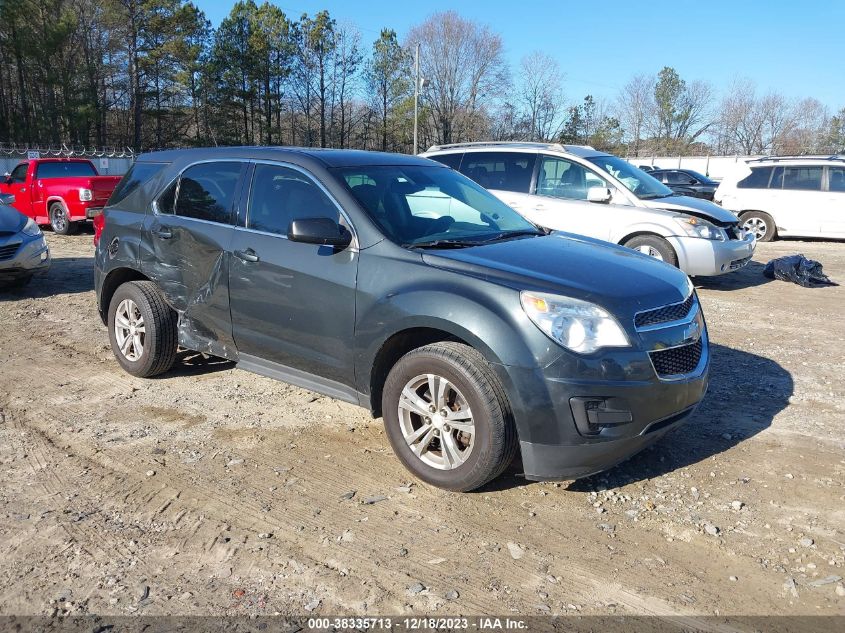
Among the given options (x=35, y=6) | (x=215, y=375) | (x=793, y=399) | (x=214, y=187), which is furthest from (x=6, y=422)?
(x=35, y=6)

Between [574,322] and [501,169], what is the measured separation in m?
7.01

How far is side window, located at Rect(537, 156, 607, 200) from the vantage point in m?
9.62

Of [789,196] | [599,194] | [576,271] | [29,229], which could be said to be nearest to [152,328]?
[576,271]

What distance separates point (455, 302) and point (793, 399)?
3266 mm

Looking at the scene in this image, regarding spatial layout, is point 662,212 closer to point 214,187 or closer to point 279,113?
point 214,187

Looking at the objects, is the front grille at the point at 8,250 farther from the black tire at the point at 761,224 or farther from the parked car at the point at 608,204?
the black tire at the point at 761,224

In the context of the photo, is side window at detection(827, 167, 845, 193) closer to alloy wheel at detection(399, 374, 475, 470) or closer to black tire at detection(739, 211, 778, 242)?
black tire at detection(739, 211, 778, 242)

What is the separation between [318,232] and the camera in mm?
3975

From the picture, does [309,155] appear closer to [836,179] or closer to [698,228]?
[698,228]

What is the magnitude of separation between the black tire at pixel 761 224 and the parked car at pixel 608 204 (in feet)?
20.0

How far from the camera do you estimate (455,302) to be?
3598 mm

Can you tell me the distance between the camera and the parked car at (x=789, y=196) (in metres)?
14.6

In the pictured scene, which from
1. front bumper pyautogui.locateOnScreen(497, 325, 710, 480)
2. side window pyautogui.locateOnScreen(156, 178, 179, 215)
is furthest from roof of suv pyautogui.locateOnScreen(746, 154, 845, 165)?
side window pyautogui.locateOnScreen(156, 178, 179, 215)

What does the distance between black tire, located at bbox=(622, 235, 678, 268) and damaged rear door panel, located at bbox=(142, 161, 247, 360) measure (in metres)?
6.02
